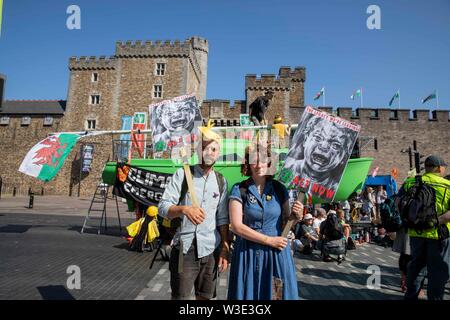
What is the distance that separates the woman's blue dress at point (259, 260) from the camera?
2.59 metres

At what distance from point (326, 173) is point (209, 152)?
50.1 inches

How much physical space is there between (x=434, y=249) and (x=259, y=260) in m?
2.65

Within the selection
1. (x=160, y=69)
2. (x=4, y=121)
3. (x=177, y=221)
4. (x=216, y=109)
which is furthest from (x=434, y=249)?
(x=4, y=121)

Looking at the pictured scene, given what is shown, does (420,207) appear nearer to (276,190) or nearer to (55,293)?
(276,190)

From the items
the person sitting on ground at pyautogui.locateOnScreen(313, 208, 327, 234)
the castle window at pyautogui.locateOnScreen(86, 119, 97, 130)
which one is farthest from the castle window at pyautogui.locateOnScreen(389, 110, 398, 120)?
the castle window at pyautogui.locateOnScreen(86, 119, 97, 130)

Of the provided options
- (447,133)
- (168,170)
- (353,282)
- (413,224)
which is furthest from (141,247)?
(447,133)

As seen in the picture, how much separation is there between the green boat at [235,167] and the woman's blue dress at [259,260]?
11.3 ft

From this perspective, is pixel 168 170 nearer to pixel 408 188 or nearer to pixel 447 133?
pixel 408 188

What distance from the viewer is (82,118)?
38.4 meters

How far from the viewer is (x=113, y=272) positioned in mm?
6082

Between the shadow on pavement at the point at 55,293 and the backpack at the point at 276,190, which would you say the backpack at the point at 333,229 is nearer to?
the backpack at the point at 276,190

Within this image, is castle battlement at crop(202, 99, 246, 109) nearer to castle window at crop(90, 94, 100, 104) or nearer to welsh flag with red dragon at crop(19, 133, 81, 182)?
castle window at crop(90, 94, 100, 104)

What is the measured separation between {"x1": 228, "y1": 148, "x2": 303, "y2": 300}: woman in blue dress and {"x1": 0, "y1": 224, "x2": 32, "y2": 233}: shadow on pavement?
454 inches

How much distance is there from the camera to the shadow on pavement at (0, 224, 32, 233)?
1095cm
